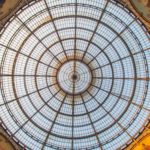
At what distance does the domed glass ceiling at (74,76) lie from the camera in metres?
24.6

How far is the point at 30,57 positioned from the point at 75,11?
5.20m

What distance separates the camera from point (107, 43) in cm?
2644

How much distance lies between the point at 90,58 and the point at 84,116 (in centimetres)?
500

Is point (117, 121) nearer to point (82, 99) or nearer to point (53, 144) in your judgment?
point (82, 99)

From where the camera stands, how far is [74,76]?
27.6 metres

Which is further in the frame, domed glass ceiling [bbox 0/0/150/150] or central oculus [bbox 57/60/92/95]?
central oculus [bbox 57/60/92/95]

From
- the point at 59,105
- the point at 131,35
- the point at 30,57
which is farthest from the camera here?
the point at 59,105

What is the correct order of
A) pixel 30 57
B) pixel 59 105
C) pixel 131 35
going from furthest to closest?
pixel 59 105 < pixel 30 57 < pixel 131 35

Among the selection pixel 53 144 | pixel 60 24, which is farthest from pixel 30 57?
pixel 53 144

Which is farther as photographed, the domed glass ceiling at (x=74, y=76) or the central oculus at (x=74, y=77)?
the central oculus at (x=74, y=77)

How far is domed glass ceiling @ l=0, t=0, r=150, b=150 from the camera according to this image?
2456cm

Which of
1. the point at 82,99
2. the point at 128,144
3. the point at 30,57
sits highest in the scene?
the point at 30,57

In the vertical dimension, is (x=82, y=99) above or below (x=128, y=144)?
above

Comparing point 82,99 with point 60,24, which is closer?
point 60,24
